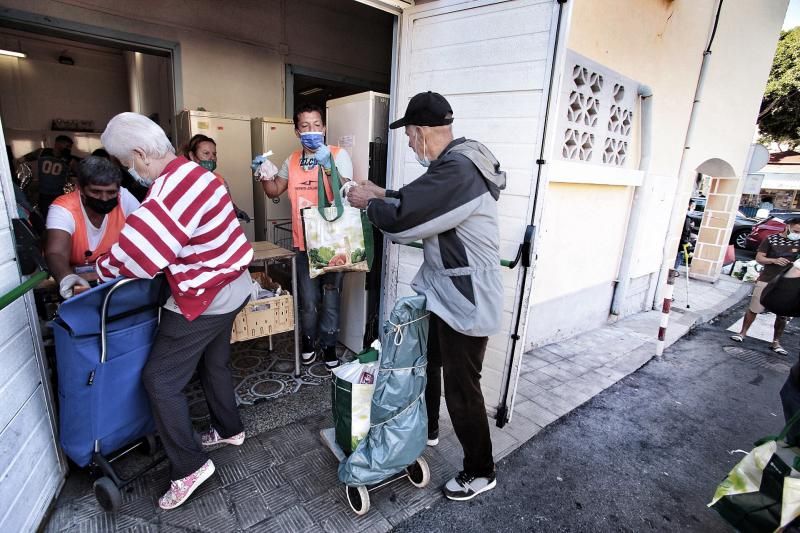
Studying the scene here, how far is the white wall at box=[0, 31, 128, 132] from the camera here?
758cm

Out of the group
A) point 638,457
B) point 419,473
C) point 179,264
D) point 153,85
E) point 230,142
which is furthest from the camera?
point 153,85

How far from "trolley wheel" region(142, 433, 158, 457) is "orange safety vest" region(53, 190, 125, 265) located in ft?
3.50

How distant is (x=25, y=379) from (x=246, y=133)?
13.2 ft

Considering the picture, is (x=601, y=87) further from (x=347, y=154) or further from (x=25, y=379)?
(x=25, y=379)

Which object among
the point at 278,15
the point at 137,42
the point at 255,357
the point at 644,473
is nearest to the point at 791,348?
the point at 644,473

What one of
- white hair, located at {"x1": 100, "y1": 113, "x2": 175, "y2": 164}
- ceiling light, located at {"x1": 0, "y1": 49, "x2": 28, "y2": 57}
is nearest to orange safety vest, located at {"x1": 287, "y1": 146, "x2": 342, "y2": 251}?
white hair, located at {"x1": 100, "y1": 113, "x2": 175, "y2": 164}

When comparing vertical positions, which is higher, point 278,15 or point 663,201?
point 278,15

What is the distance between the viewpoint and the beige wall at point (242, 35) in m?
4.59

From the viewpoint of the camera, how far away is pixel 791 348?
5109 mm

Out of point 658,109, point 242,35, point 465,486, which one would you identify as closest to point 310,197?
point 465,486

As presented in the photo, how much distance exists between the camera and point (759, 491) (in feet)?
5.85

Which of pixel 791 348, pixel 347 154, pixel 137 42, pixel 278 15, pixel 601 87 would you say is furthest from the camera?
pixel 278 15

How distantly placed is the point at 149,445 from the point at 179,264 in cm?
126

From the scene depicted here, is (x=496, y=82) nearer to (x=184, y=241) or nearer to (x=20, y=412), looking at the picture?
(x=184, y=241)
